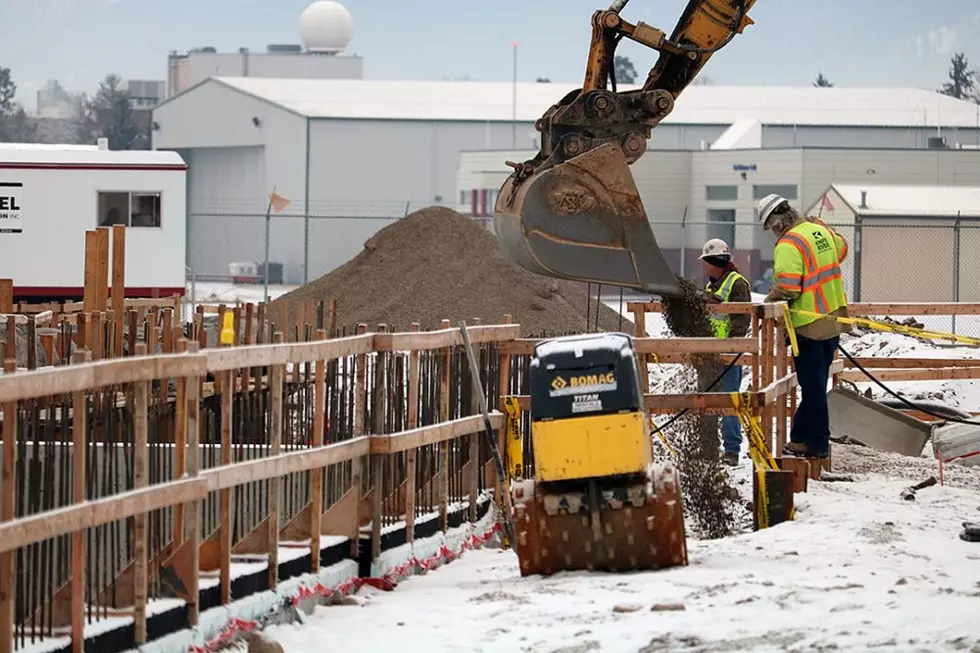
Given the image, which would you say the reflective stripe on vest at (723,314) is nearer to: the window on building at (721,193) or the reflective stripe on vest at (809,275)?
the reflective stripe on vest at (809,275)

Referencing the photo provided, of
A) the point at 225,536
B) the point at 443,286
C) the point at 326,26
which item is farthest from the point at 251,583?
the point at 326,26

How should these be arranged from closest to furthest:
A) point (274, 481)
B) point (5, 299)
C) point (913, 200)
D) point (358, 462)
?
point (274, 481) → point (358, 462) → point (5, 299) → point (913, 200)

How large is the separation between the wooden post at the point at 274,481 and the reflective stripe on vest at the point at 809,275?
5002 mm

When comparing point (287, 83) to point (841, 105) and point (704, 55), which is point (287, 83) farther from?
point (704, 55)

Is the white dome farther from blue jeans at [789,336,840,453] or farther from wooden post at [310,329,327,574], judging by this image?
wooden post at [310,329,327,574]

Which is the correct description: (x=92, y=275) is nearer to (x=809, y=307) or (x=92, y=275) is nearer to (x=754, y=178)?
(x=809, y=307)

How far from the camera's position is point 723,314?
14.1 meters

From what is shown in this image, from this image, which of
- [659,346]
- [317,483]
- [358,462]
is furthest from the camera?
[659,346]

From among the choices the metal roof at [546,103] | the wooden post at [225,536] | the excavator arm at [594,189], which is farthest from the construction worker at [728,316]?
the metal roof at [546,103]

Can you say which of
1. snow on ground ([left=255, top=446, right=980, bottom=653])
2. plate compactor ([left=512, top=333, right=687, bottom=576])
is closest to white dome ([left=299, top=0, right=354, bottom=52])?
snow on ground ([left=255, top=446, right=980, bottom=653])

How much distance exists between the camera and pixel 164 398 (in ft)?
34.2

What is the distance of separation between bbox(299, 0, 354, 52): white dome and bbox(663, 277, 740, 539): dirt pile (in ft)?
279

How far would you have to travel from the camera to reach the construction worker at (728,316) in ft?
48.0

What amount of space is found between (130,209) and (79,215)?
917mm
